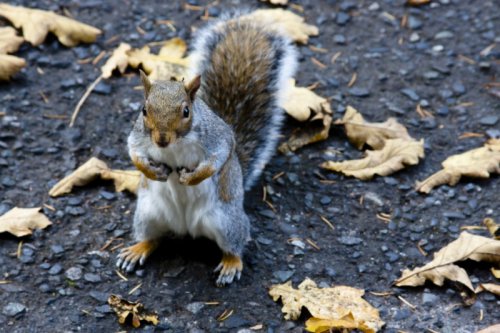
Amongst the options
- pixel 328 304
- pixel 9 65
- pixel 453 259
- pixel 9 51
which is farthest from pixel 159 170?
pixel 9 51

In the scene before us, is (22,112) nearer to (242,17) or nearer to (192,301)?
(242,17)

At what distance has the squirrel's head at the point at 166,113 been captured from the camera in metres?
2.55

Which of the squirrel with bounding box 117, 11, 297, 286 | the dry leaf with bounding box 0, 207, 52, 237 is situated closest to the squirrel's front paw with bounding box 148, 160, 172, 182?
the squirrel with bounding box 117, 11, 297, 286

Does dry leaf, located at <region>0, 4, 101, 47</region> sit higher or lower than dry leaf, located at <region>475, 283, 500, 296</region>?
higher

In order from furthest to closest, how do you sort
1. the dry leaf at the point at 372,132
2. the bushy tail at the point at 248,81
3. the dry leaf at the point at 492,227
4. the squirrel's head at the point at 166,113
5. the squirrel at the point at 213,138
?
the dry leaf at the point at 372,132 → the bushy tail at the point at 248,81 → the dry leaf at the point at 492,227 → the squirrel at the point at 213,138 → the squirrel's head at the point at 166,113

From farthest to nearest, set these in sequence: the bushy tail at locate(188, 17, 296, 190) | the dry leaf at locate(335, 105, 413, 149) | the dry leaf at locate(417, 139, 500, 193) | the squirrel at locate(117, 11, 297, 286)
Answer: the dry leaf at locate(335, 105, 413, 149) < the dry leaf at locate(417, 139, 500, 193) < the bushy tail at locate(188, 17, 296, 190) < the squirrel at locate(117, 11, 297, 286)

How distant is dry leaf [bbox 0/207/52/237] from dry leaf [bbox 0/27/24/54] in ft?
3.51

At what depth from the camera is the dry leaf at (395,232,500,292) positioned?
2.95m

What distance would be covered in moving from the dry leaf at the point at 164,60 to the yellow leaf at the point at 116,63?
0.03 metres

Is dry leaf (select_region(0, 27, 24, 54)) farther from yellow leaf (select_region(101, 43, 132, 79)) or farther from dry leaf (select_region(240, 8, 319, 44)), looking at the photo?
dry leaf (select_region(240, 8, 319, 44))

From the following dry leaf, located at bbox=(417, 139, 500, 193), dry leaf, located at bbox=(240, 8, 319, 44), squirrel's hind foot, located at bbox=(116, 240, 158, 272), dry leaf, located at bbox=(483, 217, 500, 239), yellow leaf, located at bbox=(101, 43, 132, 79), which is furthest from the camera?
dry leaf, located at bbox=(240, 8, 319, 44)

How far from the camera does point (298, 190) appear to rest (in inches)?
136

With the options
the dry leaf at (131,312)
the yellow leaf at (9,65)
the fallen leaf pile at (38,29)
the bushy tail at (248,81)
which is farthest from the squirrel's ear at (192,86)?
the fallen leaf pile at (38,29)

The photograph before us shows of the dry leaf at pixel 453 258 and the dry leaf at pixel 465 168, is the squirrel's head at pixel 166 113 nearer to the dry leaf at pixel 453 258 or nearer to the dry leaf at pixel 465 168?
the dry leaf at pixel 453 258
